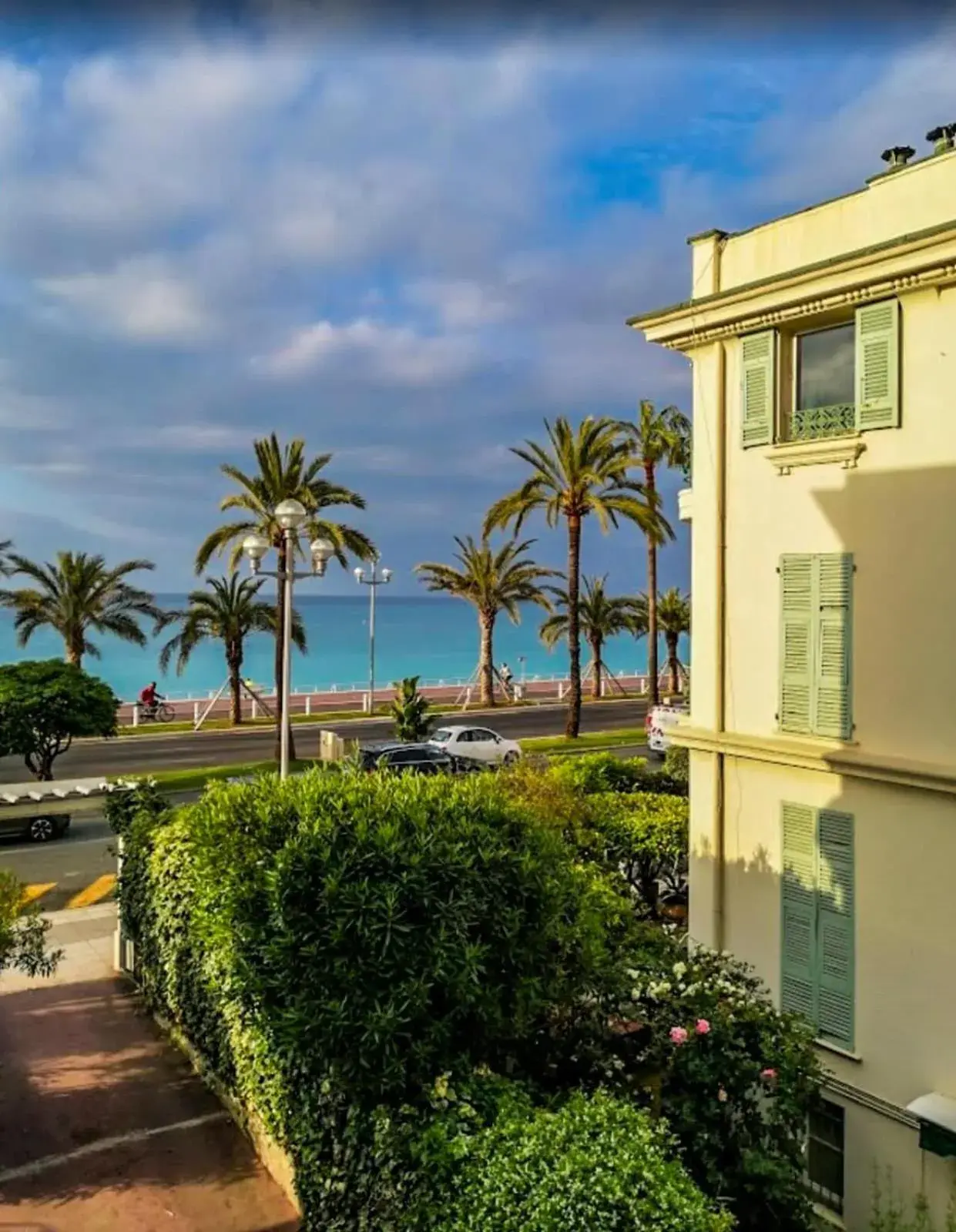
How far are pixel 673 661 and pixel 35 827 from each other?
34857 mm

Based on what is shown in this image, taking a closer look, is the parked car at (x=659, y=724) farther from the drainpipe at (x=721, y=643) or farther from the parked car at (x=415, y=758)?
the drainpipe at (x=721, y=643)

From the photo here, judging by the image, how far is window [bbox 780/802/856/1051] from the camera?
8.80 metres

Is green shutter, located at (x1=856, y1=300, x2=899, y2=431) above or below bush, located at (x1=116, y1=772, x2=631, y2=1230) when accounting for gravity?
above

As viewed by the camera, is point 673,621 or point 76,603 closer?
point 76,603

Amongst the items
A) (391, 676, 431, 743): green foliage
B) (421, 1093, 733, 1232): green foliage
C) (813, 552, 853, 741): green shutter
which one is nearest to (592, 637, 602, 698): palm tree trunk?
(391, 676, 431, 743): green foliage

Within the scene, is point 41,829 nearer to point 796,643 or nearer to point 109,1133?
point 109,1133

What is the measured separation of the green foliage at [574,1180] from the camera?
4965 millimetres

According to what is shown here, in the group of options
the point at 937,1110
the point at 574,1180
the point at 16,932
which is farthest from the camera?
the point at 16,932

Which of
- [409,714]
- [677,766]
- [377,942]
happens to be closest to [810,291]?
[377,942]

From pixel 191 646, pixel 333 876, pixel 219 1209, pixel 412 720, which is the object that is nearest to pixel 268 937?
pixel 333 876

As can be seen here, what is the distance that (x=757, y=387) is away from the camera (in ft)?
A: 31.6

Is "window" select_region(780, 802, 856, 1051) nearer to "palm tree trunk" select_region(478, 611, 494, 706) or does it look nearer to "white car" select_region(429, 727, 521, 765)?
"white car" select_region(429, 727, 521, 765)

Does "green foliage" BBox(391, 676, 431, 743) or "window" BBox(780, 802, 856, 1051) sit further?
"green foliage" BBox(391, 676, 431, 743)

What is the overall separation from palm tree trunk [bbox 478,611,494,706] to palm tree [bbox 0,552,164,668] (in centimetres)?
1471
